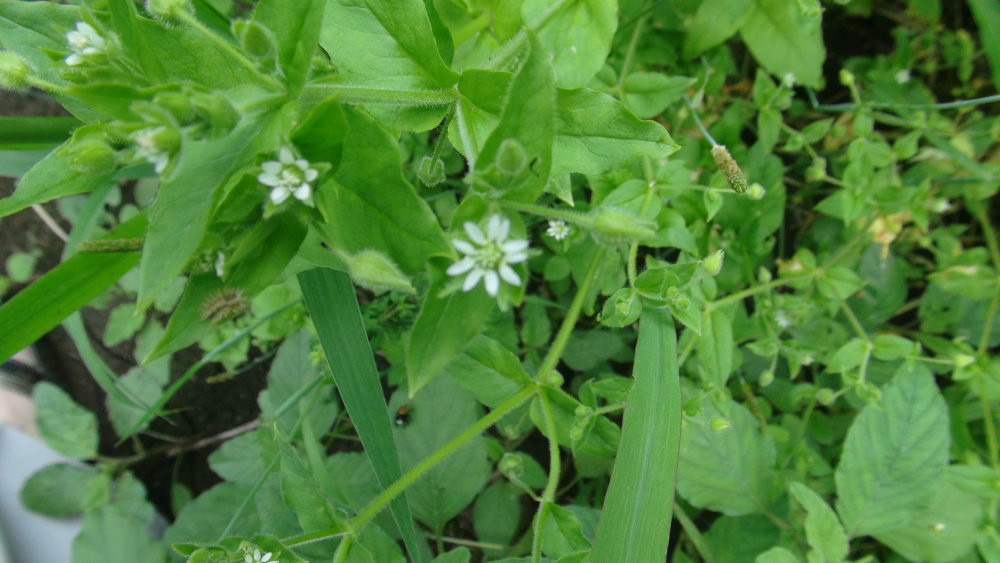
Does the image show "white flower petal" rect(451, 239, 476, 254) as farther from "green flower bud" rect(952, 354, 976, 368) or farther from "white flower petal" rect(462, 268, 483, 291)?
"green flower bud" rect(952, 354, 976, 368)

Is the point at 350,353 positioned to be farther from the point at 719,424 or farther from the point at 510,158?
the point at 719,424

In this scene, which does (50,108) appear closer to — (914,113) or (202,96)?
(202,96)

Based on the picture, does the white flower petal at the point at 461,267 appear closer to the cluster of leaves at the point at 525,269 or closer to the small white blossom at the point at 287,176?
the cluster of leaves at the point at 525,269

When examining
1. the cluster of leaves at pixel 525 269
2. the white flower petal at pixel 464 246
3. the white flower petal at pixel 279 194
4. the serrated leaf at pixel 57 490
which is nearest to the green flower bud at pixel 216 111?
the cluster of leaves at pixel 525 269

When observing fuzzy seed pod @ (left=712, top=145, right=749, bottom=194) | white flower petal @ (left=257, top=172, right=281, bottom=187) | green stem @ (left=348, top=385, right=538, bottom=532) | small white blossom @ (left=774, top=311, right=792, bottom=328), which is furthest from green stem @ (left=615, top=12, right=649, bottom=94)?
white flower petal @ (left=257, top=172, right=281, bottom=187)

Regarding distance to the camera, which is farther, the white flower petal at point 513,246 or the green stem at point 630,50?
the green stem at point 630,50

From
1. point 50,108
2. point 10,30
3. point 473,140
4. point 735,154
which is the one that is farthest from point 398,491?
point 50,108
